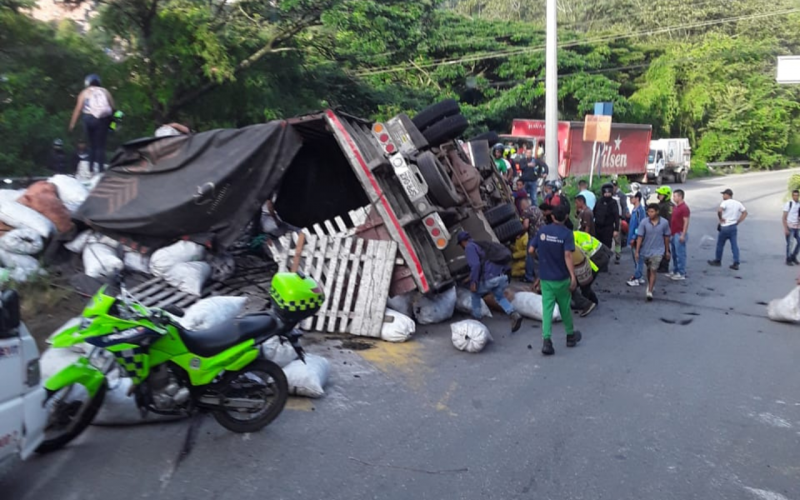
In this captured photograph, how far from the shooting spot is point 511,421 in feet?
20.7

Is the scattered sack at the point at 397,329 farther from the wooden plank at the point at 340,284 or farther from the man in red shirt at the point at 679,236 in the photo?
the man in red shirt at the point at 679,236

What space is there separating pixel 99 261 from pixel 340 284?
290cm

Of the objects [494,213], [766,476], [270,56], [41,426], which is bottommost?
[766,476]

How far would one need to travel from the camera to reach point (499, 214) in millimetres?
11719

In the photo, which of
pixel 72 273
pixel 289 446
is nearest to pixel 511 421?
pixel 289 446

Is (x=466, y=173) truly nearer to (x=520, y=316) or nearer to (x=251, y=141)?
(x=520, y=316)

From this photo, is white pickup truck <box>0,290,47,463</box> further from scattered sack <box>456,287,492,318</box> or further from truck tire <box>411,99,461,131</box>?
truck tire <box>411,99,461,131</box>

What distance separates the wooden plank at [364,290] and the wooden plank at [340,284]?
5.6 inches

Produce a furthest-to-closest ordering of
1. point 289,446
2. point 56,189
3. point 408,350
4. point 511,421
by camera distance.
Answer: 1. point 56,189
2. point 408,350
3. point 511,421
4. point 289,446

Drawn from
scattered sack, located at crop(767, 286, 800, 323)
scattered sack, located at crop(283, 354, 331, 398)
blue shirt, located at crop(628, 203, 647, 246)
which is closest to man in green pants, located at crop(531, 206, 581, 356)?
scattered sack, located at crop(283, 354, 331, 398)

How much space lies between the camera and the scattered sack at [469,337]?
836cm

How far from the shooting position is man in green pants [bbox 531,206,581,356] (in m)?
8.26

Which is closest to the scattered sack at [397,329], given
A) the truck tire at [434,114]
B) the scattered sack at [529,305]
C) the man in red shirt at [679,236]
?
the scattered sack at [529,305]

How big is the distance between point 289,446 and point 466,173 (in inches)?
266
